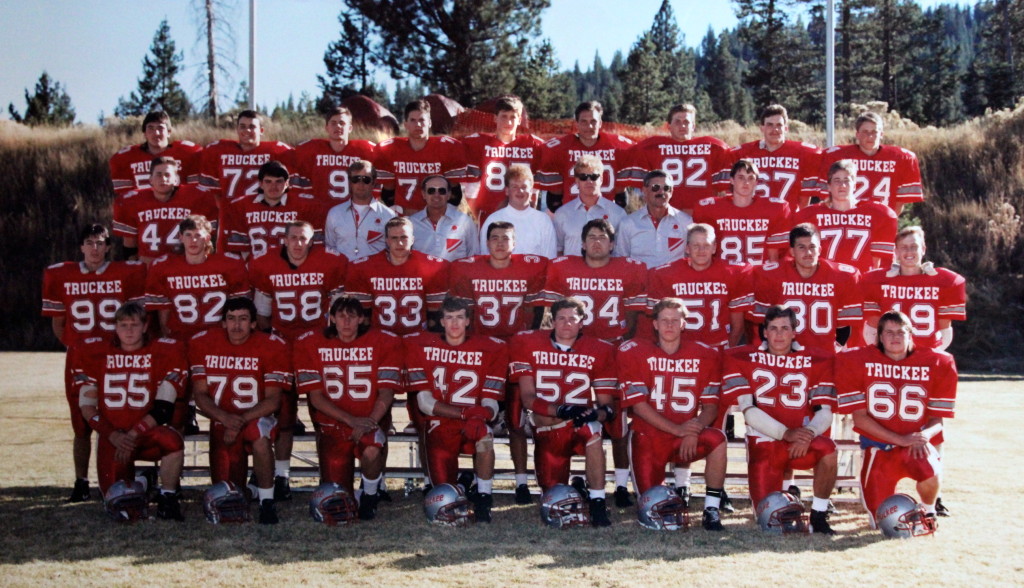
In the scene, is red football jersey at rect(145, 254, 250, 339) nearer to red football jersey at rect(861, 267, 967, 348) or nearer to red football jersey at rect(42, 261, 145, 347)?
red football jersey at rect(42, 261, 145, 347)

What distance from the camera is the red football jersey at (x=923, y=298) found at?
6480 millimetres

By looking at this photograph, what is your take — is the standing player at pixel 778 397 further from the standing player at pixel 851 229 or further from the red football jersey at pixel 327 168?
the red football jersey at pixel 327 168

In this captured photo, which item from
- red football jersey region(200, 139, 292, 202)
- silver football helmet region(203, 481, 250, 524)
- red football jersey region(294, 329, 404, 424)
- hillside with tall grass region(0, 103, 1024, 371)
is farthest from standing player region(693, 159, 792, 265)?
hillside with tall grass region(0, 103, 1024, 371)

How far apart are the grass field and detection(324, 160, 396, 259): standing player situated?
1.89 meters

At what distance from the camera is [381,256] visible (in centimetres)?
700

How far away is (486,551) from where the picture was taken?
→ 539 centimetres

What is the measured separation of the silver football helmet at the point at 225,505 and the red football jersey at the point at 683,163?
12.5ft

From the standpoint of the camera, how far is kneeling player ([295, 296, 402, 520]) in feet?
20.6

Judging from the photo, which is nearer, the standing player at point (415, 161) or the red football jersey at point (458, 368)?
the red football jersey at point (458, 368)

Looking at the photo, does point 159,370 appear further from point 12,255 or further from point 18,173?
point 18,173

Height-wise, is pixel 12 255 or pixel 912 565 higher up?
pixel 12 255

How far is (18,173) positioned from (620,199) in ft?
65.1

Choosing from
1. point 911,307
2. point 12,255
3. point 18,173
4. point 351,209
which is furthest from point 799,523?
point 18,173

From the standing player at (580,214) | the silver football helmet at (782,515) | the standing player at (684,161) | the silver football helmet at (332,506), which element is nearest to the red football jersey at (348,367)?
the silver football helmet at (332,506)
